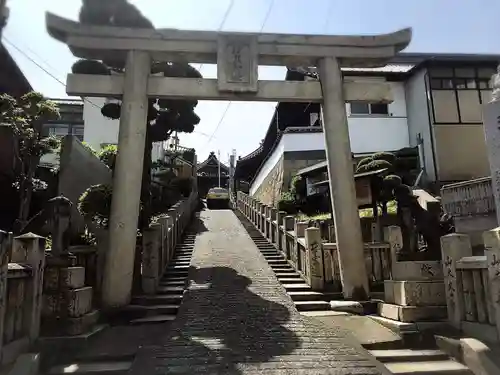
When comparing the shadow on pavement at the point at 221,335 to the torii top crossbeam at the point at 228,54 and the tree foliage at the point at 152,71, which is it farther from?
the torii top crossbeam at the point at 228,54

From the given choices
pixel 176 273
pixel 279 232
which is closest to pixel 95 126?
pixel 279 232

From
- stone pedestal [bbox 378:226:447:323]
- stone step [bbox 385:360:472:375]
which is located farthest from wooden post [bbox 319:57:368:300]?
stone step [bbox 385:360:472:375]

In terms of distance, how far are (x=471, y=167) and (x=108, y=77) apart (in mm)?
17955

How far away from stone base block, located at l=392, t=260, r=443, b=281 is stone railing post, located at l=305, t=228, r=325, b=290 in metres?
2.31

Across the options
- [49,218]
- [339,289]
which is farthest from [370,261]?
[49,218]

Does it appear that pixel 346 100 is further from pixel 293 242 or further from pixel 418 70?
pixel 418 70

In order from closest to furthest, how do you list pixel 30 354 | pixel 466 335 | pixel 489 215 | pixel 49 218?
pixel 30 354
pixel 466 335
pixel 49 218
pixel 489 215

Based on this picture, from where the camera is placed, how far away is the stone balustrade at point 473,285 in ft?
18.5

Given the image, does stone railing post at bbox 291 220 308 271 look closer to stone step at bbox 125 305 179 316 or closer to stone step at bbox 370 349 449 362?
stone step at bbox 125 305 179 316

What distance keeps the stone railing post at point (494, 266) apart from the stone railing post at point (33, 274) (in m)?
6.63

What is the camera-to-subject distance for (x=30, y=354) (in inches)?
217

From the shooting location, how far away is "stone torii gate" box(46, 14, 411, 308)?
28.3 ft

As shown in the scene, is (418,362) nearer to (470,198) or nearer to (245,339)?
(245,339)

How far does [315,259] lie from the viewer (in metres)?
9.55
